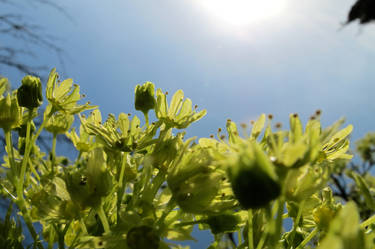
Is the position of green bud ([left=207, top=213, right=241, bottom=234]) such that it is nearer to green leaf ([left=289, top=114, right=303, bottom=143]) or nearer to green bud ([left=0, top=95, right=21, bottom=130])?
green leaf ([left=289, top=114, right=303, bottom=143])

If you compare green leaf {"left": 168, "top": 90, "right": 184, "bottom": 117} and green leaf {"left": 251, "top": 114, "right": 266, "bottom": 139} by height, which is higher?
Result: green leaf {"left": 168, "top": 90, "right": 184, "bottom": 117}

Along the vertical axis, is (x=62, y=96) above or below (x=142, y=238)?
above

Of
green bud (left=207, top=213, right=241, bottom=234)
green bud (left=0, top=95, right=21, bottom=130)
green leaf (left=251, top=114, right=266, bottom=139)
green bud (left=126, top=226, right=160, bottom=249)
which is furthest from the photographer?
green bud (left=0, top=95, right=21, bottom=130)

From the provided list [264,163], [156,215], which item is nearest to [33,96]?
[156,215]

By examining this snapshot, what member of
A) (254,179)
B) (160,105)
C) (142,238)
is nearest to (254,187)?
(254,179)

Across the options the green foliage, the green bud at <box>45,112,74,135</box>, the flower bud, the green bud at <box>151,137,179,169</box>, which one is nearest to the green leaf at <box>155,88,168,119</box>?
the green foliage

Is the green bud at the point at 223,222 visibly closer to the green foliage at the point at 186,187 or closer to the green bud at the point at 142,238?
the green foliage at the point at 186,187

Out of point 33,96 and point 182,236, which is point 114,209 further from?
point 33,96

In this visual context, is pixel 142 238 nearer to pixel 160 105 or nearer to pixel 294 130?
pixel 294 130
